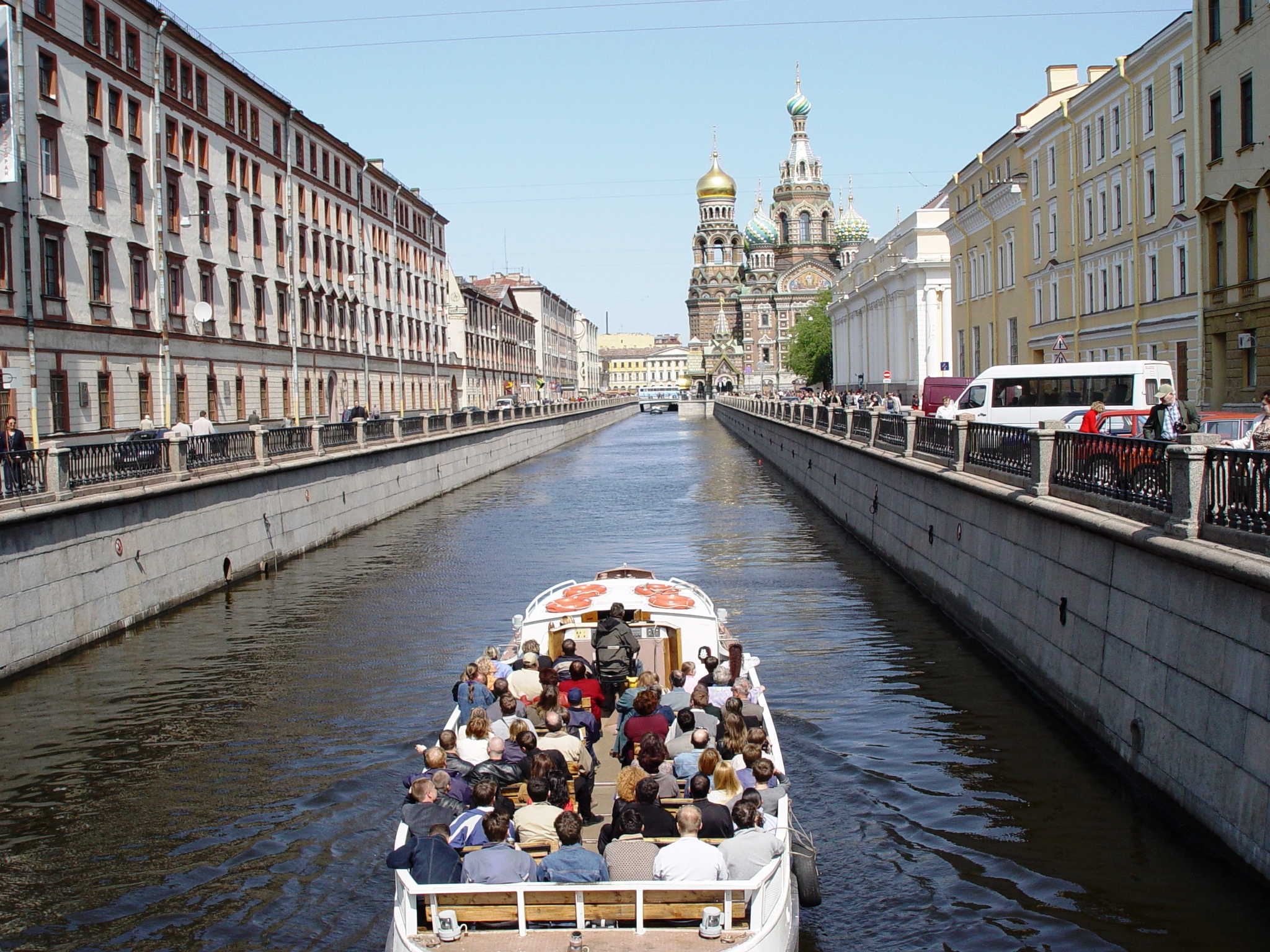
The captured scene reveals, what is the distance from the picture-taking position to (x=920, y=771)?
573 inches

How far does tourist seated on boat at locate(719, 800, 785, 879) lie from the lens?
9.30 meters

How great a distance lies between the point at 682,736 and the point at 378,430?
32513 mm

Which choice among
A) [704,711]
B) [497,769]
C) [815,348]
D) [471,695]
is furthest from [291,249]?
[815,348]

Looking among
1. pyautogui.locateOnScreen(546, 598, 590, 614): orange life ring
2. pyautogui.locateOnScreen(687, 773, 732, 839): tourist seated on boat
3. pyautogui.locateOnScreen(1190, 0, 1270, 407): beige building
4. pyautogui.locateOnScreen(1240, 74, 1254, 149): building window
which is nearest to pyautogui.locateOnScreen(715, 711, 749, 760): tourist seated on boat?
pyautogui.locateOnScreen(687, 773, 732, 839): tourist seated on boat

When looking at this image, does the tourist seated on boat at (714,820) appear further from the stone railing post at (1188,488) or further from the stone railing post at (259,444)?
the stone railing post at (259,444)

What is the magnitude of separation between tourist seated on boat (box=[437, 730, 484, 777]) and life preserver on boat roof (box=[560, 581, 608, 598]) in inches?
186

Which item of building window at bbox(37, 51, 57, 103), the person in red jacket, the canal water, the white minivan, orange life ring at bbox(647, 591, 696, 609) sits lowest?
the canal water

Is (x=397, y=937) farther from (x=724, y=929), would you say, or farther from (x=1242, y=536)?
(x=1242, y=536)

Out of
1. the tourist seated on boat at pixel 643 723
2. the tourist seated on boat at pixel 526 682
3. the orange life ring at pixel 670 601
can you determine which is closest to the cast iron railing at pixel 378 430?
the orange life ring at pixel 670 601

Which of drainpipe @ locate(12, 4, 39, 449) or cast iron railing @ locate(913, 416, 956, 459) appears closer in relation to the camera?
cast iron railing @ locate(913, 416, 956, 459)

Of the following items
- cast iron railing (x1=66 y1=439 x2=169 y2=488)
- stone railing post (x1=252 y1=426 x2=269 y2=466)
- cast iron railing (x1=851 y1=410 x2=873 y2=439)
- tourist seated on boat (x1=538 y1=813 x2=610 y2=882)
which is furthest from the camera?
cast iron railing (x1=851 y1=410 x2=873 y2=439)

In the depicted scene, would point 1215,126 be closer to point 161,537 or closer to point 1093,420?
point 1093,420

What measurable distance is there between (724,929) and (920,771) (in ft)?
21.0

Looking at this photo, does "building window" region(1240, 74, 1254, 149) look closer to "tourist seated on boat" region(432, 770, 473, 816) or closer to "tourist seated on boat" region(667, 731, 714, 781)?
"tourist seated on boat" region(667, 731, 714, 781)
